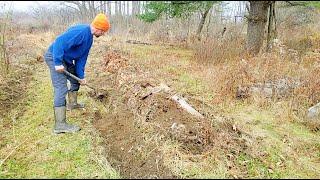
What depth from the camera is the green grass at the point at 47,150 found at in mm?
4066

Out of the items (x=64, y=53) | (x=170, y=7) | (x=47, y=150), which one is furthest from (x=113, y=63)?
(x=47, y=150)

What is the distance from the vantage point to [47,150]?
4.61 meters

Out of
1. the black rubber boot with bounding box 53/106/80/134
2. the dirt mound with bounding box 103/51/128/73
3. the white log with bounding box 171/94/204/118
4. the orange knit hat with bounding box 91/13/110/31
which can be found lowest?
the black rubber boot with bounding box 53/106/80/134

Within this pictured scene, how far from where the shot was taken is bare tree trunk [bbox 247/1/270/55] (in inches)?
375

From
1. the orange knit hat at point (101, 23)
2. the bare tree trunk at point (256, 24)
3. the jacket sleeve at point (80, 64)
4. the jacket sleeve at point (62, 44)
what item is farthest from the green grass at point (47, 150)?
the bare tree trunk at point (256, 24)

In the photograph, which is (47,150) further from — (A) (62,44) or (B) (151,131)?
(A) (62,44)

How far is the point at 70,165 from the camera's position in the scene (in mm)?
4199

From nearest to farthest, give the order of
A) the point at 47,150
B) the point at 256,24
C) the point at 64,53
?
the point at 47,150, the point at 64,53, the point at 256,24

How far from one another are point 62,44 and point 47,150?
4.88 ft

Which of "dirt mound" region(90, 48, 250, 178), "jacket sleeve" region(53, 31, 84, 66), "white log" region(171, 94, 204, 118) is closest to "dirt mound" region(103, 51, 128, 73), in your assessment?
"dirt mound" region(90, 48, 250, 178)

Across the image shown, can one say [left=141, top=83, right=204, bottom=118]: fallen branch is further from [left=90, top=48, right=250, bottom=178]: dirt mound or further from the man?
the man

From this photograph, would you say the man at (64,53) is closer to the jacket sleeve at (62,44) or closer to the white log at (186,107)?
the jacket sleeve at (62,44)

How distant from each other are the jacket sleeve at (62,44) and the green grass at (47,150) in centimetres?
106

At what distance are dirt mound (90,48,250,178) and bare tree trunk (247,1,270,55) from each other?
13.8 ft
